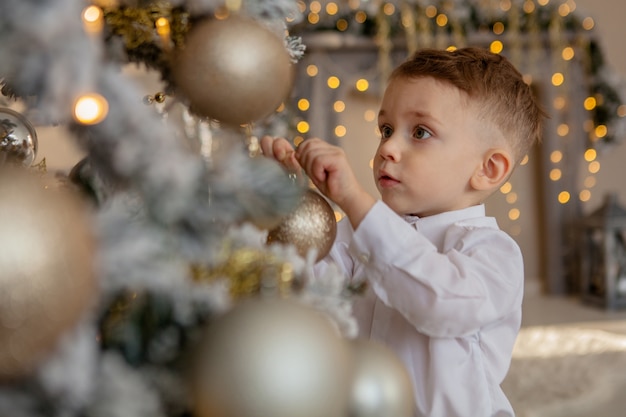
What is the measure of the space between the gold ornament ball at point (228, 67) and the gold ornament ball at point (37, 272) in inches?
7.7

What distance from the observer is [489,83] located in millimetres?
1040

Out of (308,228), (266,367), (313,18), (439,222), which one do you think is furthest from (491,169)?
(313,18)

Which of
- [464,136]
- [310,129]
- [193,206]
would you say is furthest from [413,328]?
[310,129]

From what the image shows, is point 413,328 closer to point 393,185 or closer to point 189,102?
point 393,185

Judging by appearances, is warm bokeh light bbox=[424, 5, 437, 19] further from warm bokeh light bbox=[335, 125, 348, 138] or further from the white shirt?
the white shirt

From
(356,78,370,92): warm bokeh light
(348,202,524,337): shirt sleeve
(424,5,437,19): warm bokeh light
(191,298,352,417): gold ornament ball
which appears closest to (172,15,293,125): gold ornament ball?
(191,298,352,417): gold ornament ball

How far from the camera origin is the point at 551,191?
4.09 meters

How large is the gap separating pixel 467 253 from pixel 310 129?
2946 millimetres

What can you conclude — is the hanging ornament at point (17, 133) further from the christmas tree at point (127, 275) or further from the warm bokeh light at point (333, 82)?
the warm bokeh light at point (333, 82)

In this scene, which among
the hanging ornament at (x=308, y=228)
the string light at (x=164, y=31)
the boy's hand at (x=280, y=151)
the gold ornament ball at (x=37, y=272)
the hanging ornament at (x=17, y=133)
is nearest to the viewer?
the gold ornament ball at (x=37, y=272)

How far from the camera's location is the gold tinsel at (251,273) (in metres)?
0.55

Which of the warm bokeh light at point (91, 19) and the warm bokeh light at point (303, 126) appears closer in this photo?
the warm bokeh light at point (91, 19)

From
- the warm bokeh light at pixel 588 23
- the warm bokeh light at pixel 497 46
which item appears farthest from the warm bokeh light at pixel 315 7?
the warm bokeh light at pixel 588 23

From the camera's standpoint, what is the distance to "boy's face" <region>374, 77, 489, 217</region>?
3.29 ft
